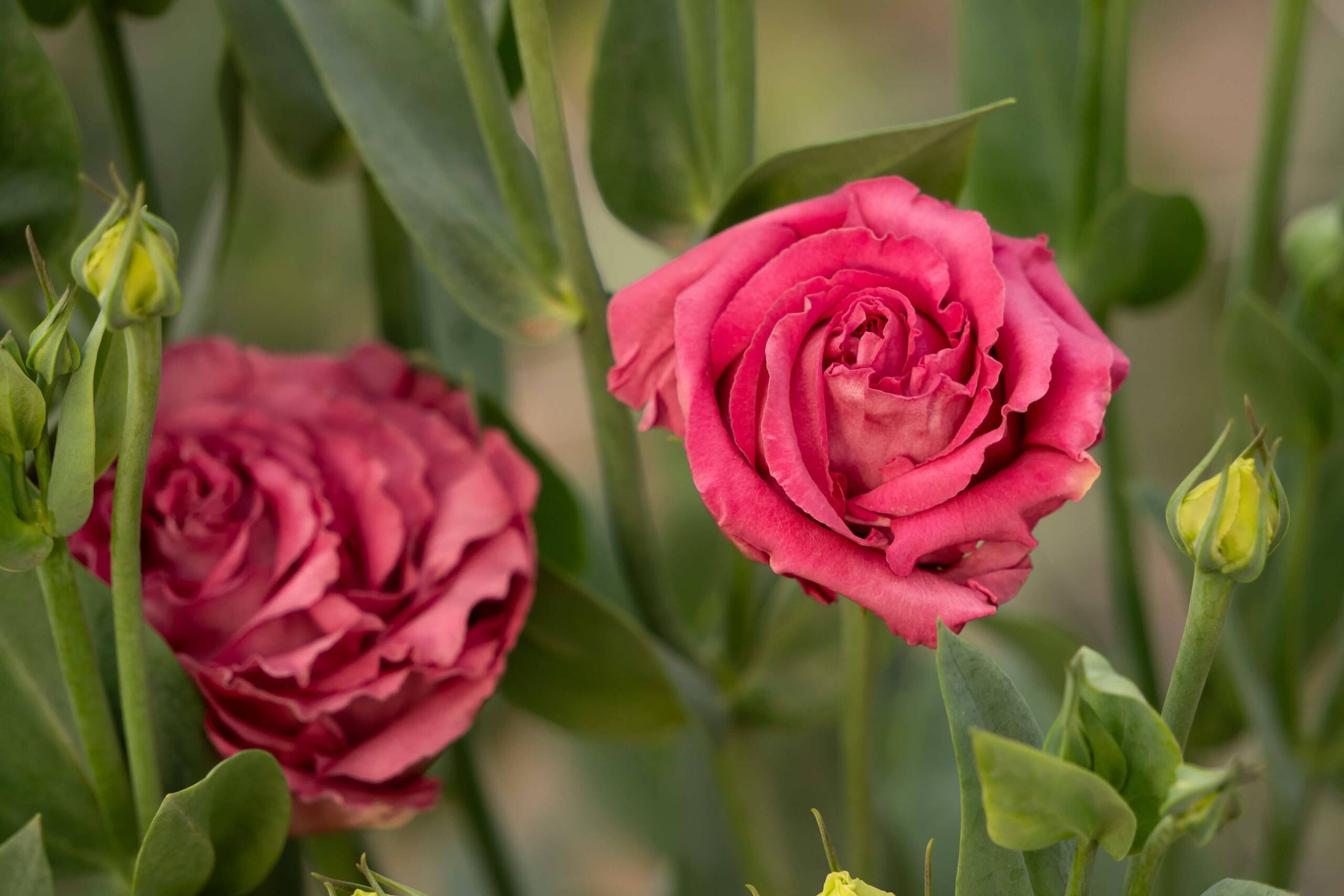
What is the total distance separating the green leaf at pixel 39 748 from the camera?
288 mm

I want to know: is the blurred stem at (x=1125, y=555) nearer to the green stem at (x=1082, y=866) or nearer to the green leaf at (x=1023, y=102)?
the green leaf at (x=1023, y=102)

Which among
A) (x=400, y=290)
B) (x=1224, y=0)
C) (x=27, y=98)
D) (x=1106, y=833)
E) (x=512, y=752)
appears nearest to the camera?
(x=1106, y=833)

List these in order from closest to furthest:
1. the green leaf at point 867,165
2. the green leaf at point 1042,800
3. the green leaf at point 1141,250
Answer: the green leaf at point 1042,800, the green leaf at point 867,165, the green leaf at point 1141,250

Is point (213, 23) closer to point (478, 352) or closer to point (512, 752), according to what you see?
point (478, 352)

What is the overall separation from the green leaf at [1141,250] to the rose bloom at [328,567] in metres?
0.19

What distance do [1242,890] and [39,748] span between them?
24 cm

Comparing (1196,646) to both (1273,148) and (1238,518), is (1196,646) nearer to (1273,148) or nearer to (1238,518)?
(1238,518)

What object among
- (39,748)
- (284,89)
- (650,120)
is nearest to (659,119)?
(650,120)

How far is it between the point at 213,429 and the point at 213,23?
0.21 metres

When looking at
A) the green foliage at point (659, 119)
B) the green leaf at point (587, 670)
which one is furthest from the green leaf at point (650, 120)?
the green leaf at point (587, 670)

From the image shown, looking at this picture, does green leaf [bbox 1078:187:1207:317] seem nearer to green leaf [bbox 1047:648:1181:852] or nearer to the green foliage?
the green foliage

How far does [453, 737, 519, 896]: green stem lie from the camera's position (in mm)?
427

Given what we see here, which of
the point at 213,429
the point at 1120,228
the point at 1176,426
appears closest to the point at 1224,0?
the point at 1176,426

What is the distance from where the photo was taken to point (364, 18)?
1.13 feet
